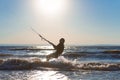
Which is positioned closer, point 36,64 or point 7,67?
point 7,67

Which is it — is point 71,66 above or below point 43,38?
below

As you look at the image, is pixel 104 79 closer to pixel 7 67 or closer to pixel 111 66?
pixel 111 66

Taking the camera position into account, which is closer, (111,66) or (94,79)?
(94,79)

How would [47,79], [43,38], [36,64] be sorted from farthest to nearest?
[36,64]
[43,38]
[47,79]

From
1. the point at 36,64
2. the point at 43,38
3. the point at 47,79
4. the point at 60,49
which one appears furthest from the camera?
the point at 36,64

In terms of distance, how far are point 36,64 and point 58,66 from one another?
1.84 m

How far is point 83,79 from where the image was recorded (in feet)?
51.3

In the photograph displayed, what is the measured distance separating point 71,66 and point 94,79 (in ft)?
22.6

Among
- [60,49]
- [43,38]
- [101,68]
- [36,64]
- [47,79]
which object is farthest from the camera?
[36,64]

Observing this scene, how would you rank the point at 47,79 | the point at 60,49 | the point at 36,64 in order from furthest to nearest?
the point at 36,64
the point at 60,49
the point at 47,79

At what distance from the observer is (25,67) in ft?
73.6

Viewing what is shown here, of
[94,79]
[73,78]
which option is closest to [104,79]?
[94,79]

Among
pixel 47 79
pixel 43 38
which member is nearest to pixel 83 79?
pixel 47 79

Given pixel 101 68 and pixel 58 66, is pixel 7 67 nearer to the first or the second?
pixel 58 66
